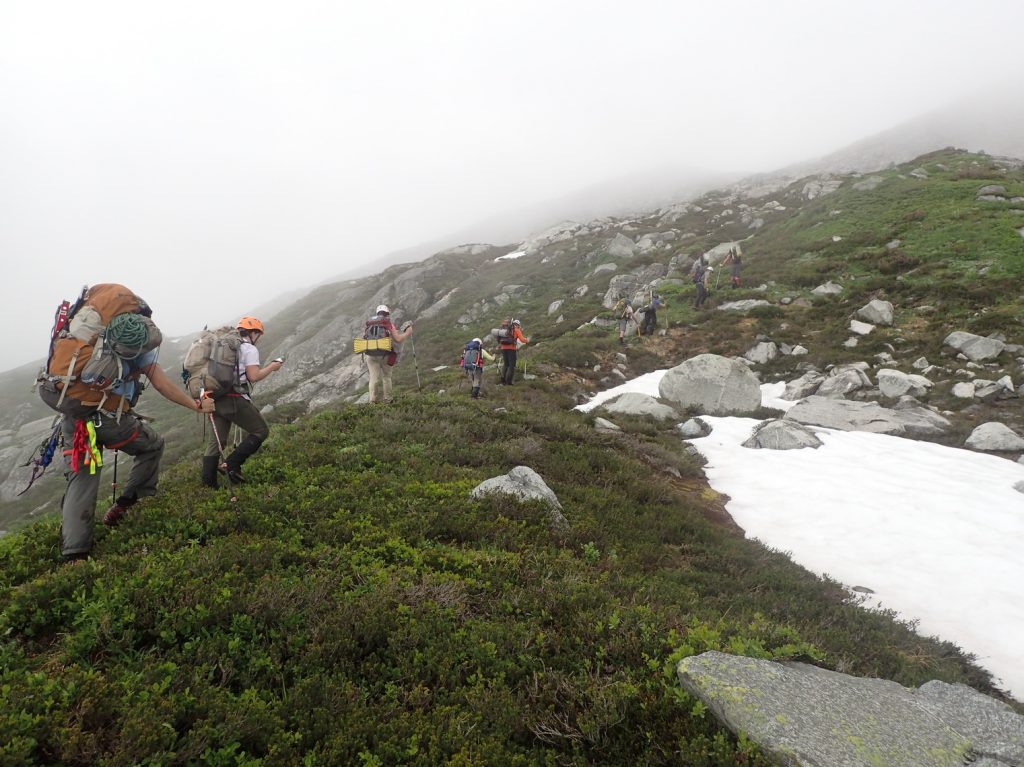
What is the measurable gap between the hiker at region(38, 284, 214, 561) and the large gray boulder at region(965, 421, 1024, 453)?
15.7 metres

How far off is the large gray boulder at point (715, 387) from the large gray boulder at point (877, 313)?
694cm

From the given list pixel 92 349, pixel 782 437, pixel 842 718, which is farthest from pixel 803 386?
pixel 92 349

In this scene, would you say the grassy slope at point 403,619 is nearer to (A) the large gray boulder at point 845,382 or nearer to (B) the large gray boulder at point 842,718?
(B) the large gray boulder at point 842,718

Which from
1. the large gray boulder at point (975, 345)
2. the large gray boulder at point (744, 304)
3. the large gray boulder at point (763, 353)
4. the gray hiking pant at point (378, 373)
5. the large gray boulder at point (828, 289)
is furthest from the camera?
the large gray boulder at point (744, 304)

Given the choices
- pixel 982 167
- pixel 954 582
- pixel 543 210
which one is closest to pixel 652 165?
pixel 543 210

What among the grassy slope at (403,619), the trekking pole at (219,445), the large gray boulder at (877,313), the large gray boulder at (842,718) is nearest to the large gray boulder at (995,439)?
the grassy slope at (403,619)

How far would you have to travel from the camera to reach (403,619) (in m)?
4.34

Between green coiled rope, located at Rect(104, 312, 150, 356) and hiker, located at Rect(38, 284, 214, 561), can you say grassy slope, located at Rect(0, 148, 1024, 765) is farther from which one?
green coiled rope, located at Rect(104, 312, 150, 356)

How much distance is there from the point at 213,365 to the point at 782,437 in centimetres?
1244

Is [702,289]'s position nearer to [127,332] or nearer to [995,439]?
[995,439]

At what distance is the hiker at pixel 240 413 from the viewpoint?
652cm

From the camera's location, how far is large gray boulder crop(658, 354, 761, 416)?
15508 millimetres

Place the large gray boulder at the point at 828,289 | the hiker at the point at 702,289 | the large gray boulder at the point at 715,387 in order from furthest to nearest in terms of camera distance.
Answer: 1. the hiker at the point at 702,289
2. the large gray boulder at the point at 828,289
3. the large gray boulder at the point at 715,387

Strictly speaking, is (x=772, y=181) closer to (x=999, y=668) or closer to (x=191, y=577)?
(x=999, y=668)
